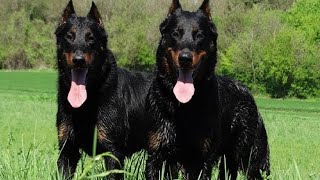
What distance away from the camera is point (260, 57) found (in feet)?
208

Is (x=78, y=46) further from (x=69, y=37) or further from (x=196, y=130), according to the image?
(x=196, y=130)

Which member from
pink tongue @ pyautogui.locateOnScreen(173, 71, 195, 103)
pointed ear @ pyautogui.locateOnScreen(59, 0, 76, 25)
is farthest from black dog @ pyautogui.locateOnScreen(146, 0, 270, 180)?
pointed ear @ pyautogui.locateOnScreen(59, 0, 76, 25)

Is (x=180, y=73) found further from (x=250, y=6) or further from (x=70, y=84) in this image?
(x=250, y=6)

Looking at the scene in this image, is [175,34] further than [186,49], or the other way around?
[175,34]

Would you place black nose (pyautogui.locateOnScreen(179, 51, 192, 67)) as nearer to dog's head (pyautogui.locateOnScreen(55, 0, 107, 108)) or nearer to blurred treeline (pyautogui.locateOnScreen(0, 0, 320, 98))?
dog's head (pyautogui.locateOnScreen(55, 0, 107, 108))

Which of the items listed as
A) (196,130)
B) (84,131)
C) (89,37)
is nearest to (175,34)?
(196,130)

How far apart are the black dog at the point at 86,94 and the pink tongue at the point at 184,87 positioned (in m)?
1.17

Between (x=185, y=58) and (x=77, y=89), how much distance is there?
157 centimetres

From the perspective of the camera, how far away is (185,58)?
18.0 ft

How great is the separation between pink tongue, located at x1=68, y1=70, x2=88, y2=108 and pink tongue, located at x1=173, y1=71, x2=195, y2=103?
4.09ft

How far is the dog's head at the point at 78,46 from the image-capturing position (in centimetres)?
622

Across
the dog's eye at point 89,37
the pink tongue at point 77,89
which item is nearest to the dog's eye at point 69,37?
the dog's eye at point 89,37

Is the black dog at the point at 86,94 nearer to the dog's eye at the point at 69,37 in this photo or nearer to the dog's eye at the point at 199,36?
the dog's eye at the point at 69,37

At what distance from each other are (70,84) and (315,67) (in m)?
57.2
